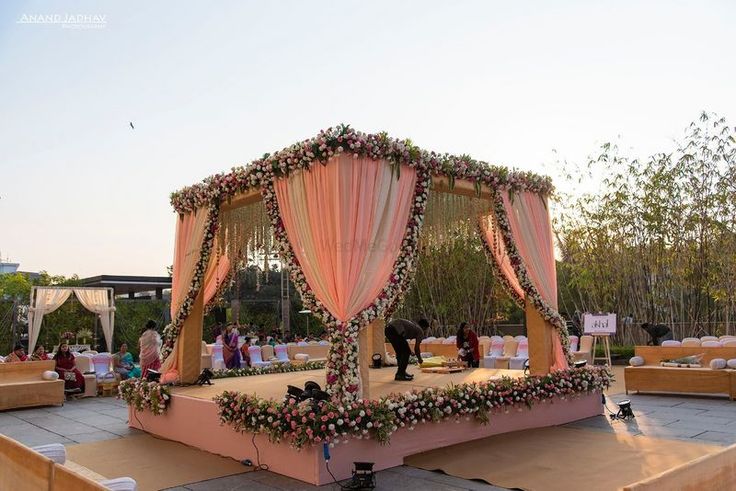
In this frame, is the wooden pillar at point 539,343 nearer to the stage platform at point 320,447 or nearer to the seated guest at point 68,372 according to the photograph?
the stage platform at point 320,447

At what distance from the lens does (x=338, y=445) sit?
5.34 meters

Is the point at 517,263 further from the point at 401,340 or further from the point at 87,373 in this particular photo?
the point at 87,373

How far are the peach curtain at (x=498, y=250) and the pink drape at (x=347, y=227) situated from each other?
2.30 m

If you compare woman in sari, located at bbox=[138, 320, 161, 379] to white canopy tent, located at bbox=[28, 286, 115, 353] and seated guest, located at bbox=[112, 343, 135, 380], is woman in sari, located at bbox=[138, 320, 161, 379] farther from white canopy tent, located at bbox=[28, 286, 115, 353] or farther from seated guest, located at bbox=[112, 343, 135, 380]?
white canopy tent, located at bbox=[28, 286, 115, 353]

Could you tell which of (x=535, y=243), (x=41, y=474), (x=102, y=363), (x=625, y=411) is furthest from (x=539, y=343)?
(x=102, y=363)

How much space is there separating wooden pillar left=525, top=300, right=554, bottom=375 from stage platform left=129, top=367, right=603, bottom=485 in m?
0.45

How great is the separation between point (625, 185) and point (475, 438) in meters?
11.9

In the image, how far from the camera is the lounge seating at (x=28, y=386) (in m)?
10.2

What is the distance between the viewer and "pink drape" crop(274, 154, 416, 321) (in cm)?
575

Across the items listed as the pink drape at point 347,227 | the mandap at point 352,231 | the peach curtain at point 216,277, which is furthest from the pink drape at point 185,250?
the pink drape at point 347,227

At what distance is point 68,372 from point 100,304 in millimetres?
5260

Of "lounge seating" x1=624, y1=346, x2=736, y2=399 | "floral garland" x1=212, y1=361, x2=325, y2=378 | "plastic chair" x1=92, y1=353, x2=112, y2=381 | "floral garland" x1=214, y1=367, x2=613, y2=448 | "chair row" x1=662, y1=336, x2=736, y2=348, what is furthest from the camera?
"plastic chair" x1=92, y1=353, x2=112, y2=381

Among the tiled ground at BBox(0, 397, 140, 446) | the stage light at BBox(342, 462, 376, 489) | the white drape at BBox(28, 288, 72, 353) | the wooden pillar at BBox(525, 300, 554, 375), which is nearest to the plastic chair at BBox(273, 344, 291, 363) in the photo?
the tiled ground at BBox(0, 397, 140, 446)

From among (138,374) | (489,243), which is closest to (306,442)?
(489,243)
